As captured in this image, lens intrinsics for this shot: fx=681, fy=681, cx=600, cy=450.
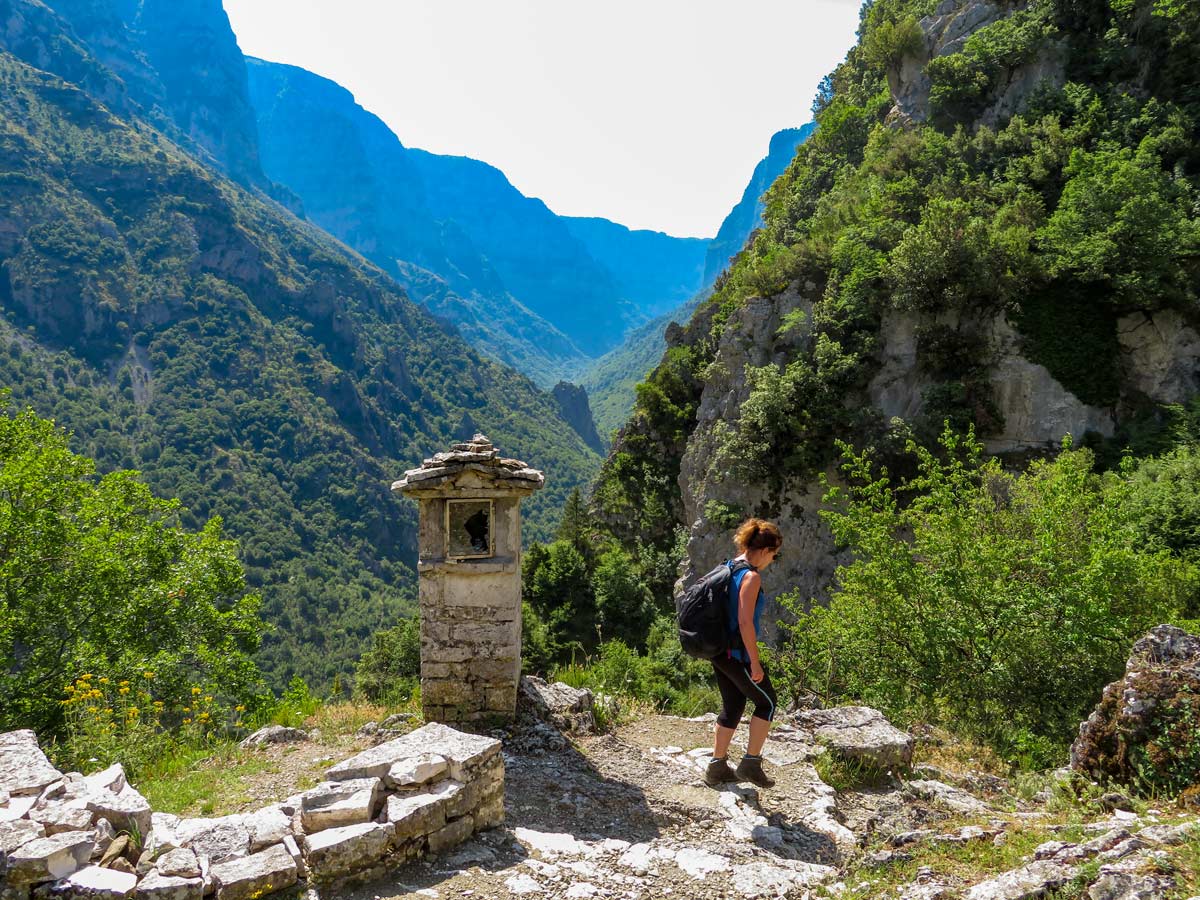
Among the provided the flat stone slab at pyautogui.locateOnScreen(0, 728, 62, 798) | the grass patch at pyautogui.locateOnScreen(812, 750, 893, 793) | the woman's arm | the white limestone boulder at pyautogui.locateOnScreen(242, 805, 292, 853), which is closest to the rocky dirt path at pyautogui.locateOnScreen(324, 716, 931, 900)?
the grass patch at pyautogui.locateOnScreen(812, 750, 893, 793)

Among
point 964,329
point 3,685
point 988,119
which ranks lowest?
point 3,685

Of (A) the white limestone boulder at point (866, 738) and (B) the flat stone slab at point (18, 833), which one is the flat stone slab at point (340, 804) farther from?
(A) the white limestone boulder at point (866, 738)

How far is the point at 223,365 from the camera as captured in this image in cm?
8650

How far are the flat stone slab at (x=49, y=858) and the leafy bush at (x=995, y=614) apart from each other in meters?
6.81

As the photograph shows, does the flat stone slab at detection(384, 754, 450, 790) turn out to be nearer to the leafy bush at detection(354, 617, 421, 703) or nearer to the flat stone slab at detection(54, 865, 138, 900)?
the flat stone slab at detection(54, 865, 138, 900)

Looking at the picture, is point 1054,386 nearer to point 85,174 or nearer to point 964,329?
point 964,329

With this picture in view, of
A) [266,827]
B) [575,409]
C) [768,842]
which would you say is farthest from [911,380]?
[575,409]

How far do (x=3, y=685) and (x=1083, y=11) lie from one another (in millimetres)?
35225

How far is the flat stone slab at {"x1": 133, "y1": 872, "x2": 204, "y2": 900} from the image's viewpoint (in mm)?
3355

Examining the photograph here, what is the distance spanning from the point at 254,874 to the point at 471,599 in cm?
338

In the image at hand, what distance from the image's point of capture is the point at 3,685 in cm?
966

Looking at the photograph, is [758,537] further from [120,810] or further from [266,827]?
[120,810]

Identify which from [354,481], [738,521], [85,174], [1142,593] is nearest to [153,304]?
[85,174]

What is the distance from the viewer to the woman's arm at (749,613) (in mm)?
5027
